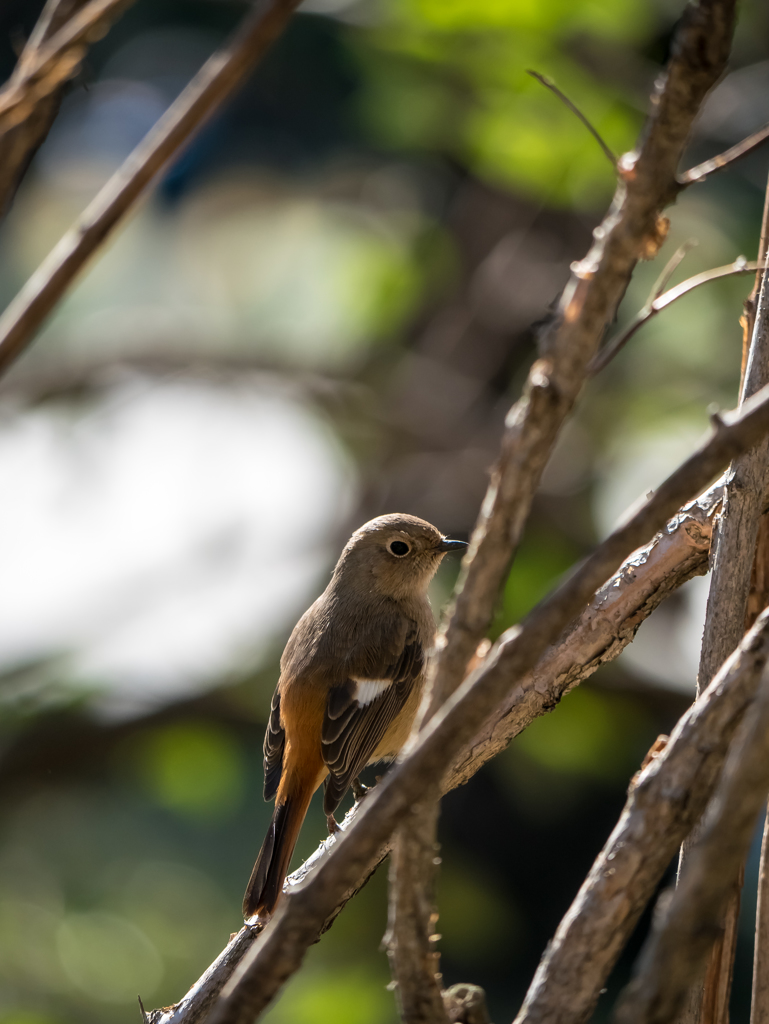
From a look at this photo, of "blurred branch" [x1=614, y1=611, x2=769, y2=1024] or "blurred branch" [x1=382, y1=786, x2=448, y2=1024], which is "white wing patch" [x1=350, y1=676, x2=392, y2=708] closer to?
"blurred branch" [x1=382, y1=786, x2=448, y2=1024]

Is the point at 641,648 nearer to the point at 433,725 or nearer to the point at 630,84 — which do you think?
the point at 630,84

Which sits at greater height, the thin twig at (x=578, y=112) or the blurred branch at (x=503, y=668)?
the thin twig at (x=578, y=112)

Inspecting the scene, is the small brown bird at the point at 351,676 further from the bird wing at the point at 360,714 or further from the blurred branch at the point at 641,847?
the blurred branch at the point at 641,847

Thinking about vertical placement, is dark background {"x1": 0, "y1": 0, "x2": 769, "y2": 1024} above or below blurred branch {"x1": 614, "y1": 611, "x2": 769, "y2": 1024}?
above

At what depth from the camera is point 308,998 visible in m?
6.32

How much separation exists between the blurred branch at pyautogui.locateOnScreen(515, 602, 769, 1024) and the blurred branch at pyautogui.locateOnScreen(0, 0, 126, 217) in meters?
1.14

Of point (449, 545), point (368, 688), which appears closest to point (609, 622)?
point (368, 688)

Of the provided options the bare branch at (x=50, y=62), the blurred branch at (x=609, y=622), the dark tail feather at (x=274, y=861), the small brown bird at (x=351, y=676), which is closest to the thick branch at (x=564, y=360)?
the bare branch at (x=50, y=62)

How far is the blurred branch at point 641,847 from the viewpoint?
4.24 ft

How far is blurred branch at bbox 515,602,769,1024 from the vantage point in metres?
1.29

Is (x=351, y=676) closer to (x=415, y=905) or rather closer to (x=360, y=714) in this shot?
(x=360, y=714)

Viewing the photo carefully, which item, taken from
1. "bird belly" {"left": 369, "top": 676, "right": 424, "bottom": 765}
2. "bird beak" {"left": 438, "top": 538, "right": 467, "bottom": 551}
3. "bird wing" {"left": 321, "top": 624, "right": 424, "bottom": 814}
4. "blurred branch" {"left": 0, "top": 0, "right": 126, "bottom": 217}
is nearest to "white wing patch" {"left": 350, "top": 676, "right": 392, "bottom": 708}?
"bird wing" {"left": 321, "top": 624, "right": 424, "bottom": 814}

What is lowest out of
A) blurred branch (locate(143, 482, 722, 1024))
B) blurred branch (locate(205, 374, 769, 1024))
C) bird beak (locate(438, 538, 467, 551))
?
blurred branch (locate(205, 374, 769, 1024))

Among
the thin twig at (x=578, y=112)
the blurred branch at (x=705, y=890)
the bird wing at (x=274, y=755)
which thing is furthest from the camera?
the bird wing at (x=274, y=755)
